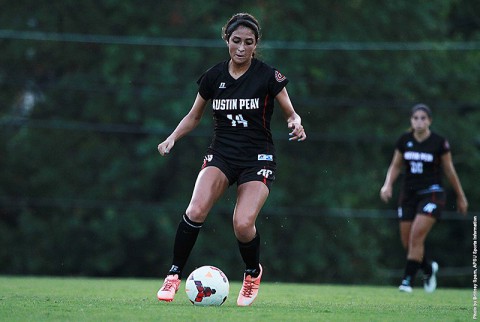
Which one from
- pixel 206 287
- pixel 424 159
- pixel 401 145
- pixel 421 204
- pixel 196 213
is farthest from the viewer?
pixel 401 145

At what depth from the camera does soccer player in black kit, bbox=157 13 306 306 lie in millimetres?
8453

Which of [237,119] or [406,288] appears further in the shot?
[406,288]

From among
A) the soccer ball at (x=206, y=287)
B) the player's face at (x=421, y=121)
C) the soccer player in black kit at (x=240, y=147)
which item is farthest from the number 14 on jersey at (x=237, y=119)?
the player's face at (x=421, y=121)

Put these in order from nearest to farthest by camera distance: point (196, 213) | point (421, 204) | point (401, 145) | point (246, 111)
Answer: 1. point (196, 213)
2. point (246, 111)
3. point (421, 204)
4. point (401, 145)

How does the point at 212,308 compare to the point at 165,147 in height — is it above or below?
below

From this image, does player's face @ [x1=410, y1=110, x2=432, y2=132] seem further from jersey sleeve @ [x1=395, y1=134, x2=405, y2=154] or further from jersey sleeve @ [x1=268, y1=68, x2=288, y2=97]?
jersey sleeve @ [x1=268, y1=68, x2=288, y2=97]

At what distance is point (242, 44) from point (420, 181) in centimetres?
510

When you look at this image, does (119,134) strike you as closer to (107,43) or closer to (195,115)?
(107,43)

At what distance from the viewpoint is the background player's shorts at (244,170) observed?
335 inches

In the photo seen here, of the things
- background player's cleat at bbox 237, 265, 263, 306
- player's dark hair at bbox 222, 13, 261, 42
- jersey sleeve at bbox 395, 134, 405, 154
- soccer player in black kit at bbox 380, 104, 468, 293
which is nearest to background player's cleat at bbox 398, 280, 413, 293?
soccer player in black kit at bbox 380, 104, 468, 293

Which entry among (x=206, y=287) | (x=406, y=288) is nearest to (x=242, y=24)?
(x=206, y=287)

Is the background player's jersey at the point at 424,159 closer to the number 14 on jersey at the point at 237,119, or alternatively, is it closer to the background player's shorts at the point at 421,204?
the background player's shorts at the point at 421,204

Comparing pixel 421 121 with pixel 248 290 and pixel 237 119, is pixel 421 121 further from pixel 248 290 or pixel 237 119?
pixel 248 290

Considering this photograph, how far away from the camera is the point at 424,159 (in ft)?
42.5
